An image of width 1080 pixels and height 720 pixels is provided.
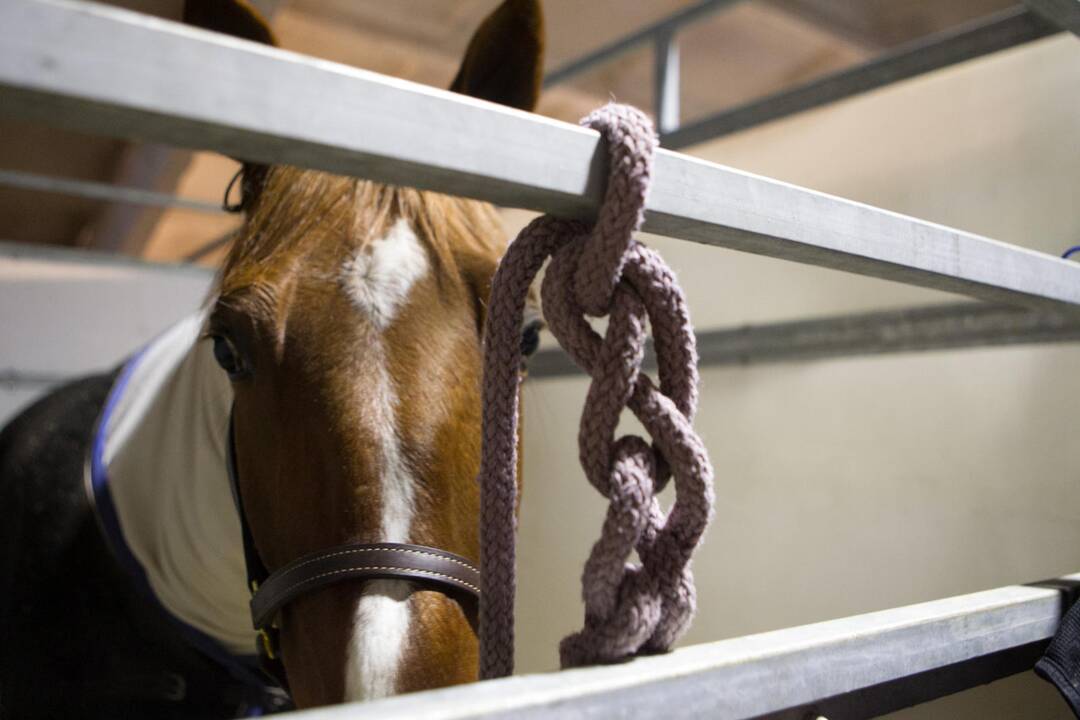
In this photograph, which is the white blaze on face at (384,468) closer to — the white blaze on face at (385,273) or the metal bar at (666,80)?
the white blaze on face at (385,273)

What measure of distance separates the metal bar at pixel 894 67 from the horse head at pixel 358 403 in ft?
2.38

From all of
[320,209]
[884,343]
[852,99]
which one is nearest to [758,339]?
[884,343]

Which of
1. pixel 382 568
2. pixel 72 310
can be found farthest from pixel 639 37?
pixel 72 310

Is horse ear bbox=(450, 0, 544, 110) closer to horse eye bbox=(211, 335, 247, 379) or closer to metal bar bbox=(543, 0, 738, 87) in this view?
horse eye bbox=(211, 335, 247, 379)

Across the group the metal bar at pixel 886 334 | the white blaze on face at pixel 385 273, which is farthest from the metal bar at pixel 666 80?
the white blaze on face at pixel 385 273

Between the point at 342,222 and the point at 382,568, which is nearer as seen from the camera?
the point at 382,568

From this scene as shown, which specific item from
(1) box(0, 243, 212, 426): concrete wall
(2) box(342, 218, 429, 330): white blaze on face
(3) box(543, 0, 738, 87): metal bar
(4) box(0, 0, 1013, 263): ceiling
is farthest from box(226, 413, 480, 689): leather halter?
(4) box(0, 0, 1013, 263): ceiling

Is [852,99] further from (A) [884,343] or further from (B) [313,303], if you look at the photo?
(B) [313,303]

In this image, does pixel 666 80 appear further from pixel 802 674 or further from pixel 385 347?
pixel 802 674

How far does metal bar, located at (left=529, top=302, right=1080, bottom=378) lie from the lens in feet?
2.99

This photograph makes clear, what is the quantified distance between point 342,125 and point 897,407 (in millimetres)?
1039

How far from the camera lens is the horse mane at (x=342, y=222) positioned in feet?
2.15

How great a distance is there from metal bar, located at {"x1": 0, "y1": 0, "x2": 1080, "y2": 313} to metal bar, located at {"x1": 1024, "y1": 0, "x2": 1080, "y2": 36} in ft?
1.19

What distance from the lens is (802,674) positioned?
29 centimetres
